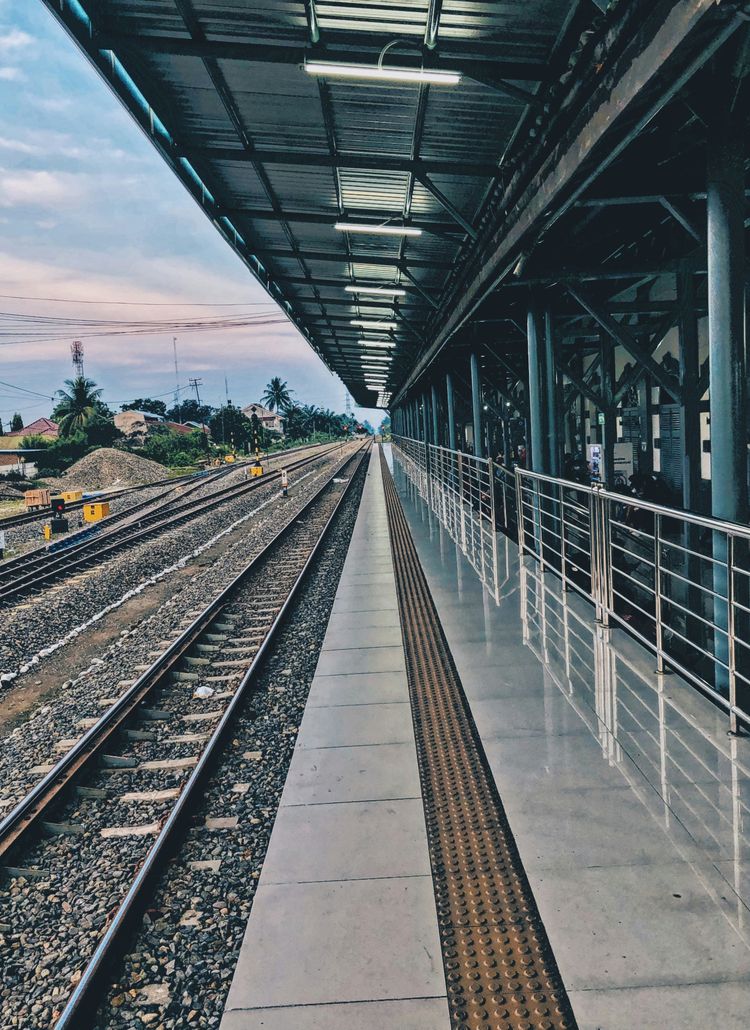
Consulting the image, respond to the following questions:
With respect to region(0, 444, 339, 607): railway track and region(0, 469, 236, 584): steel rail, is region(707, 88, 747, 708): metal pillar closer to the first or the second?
region(0, 444, 339, 607): railway track

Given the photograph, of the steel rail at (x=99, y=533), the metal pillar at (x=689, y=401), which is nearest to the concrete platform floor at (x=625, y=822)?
the metal pillar at (x=689, y=401)

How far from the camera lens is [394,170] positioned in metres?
7.54

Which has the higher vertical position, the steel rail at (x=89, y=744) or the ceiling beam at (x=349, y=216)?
the ceiling beam at (x=349, y=216)

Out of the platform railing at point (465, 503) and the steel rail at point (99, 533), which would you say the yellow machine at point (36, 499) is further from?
the platform railing at point (465, 503)

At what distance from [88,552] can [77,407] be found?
160 ft

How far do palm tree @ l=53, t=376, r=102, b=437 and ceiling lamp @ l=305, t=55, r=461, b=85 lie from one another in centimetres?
5195

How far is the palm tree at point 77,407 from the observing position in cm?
5370

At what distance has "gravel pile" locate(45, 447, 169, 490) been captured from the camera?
112 ft

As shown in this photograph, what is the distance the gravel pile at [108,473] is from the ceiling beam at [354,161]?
2751cm

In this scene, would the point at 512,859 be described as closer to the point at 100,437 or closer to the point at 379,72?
the point at 379,72

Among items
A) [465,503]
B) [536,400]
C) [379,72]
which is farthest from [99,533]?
[379,72]

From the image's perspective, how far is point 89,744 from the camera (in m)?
4.71

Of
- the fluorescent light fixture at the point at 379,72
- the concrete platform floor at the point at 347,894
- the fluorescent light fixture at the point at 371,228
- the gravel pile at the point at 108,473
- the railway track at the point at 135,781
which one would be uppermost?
the fluorescent light fixture at the point at 371,228

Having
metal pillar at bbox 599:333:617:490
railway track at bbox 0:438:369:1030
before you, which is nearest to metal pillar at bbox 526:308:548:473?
metal pillar at bbox 599:333:617:490
